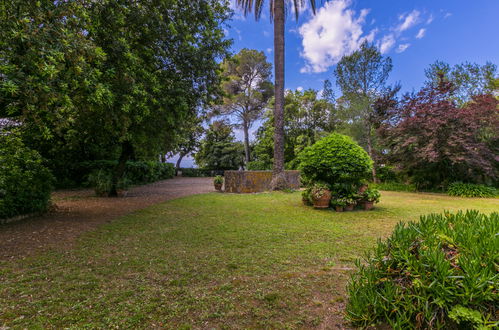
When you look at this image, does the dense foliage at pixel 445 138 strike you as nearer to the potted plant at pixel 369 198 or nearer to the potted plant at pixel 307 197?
the potted plant at pixel 369 198

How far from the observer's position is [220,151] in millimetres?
27922

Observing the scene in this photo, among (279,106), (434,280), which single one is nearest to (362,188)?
(279,106)

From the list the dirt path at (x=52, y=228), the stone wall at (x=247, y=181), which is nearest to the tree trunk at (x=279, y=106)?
the stone wall at (x=247, y=181)

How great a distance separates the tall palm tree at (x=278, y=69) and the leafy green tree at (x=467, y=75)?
12.6 m

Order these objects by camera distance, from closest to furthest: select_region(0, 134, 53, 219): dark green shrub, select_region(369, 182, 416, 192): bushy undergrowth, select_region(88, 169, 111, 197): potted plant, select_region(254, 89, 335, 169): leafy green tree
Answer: select_region(0, 134, 53, 219): dark green shrub → select_region(88, 169, 111, 197): potted plant → select_region(369, 182, 416, 192): bushy undergrowth → select_region(254, 89, 335, 169): leafy green tree

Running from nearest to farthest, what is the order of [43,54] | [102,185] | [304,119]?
[43,54], [102,185], [304,119]

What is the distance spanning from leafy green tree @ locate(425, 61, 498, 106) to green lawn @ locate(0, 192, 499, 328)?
18205 mm

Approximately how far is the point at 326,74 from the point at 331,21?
9.86 m

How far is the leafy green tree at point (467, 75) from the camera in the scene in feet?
53.2

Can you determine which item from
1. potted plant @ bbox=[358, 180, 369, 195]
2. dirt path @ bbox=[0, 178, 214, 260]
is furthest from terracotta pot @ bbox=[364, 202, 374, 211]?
dirt path @ bbox=[0, 178, 214, 260]

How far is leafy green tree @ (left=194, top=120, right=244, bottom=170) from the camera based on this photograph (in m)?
27.6

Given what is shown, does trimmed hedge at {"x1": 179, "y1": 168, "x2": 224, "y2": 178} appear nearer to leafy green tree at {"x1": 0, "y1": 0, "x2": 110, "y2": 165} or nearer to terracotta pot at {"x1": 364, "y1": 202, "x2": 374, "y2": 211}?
terracotta pot at {"x1": 364, "y1": 202, "x2": 374, "y2": 211}

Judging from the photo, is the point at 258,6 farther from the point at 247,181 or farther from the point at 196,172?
the point at 196,172

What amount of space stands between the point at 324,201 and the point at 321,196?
0.65 feet
